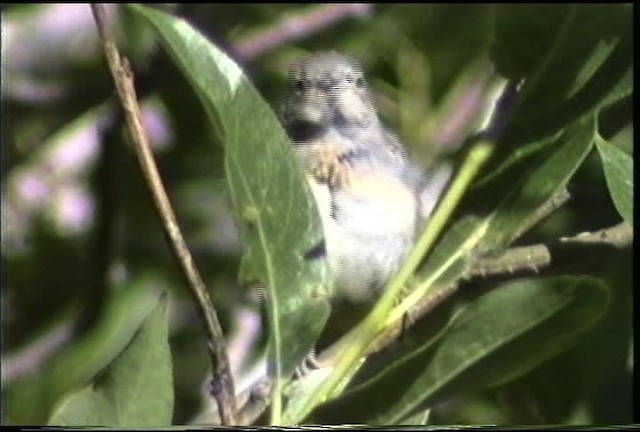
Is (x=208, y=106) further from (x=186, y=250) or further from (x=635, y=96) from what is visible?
(x=635, y=96)

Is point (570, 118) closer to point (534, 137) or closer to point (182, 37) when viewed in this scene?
point (534, 137)

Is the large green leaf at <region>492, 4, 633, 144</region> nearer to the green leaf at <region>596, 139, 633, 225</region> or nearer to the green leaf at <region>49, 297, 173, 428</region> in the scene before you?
the green leaf at <region>596, 139, 633, 225</region>

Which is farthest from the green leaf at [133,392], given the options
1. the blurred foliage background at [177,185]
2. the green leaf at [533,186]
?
the green leaf at [533,186]

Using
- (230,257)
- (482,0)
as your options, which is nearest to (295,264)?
(230,257)

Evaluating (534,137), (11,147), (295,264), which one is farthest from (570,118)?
(11,147)

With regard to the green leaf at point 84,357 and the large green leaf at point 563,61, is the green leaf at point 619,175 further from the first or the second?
the green leaf at point 84,357

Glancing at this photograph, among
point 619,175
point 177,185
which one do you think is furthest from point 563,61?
point 177,185

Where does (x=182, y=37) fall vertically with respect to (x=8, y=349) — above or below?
above
